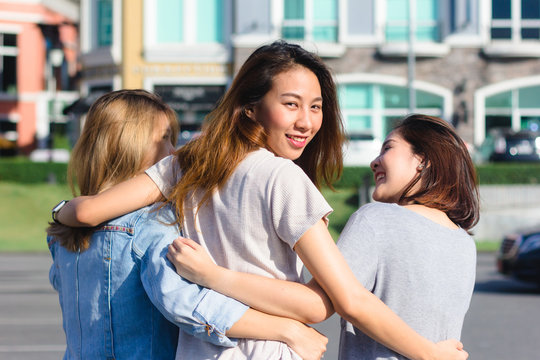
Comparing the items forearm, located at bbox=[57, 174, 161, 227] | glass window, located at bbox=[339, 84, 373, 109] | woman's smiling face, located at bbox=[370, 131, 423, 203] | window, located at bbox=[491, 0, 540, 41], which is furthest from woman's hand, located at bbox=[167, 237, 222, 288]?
window, located at bbox=[491, 0, 540, 41]

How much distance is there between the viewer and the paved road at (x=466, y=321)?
6.52 metres

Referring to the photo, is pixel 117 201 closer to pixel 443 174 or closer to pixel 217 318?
pixel 217 318

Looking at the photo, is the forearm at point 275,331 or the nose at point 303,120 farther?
the nose at point 303,120

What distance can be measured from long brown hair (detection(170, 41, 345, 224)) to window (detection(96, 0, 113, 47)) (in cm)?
2737

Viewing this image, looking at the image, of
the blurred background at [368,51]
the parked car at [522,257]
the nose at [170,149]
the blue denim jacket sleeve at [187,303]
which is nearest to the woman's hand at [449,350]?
the blue denim jacket sleeve at [187,303]

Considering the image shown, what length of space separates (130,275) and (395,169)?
0.84 metres

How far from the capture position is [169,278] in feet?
6.74

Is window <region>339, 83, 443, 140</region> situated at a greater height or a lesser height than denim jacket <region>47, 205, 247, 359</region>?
greater

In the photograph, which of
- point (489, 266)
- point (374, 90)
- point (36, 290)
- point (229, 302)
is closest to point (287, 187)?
point (229, 302)

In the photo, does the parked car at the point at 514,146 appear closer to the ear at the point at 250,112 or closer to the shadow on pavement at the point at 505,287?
the shadow on pavement at the point at 505,287

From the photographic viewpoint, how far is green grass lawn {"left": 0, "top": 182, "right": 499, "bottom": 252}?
16.3 meters

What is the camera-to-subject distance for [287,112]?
223cm

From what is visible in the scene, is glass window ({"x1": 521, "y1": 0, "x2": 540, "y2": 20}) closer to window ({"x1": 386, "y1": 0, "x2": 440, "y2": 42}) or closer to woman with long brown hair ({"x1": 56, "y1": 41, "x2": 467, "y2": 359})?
window ({"x1": 386, "y1": 0, "x2": 440, "y2": 42})

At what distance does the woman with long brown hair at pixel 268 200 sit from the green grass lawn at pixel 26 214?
13.9 meters
